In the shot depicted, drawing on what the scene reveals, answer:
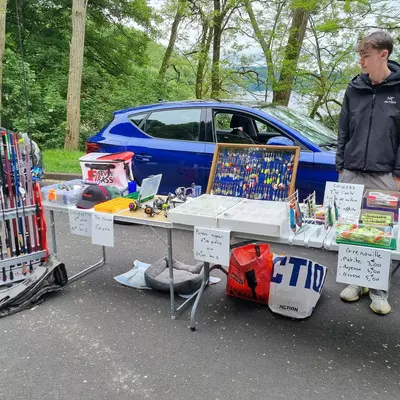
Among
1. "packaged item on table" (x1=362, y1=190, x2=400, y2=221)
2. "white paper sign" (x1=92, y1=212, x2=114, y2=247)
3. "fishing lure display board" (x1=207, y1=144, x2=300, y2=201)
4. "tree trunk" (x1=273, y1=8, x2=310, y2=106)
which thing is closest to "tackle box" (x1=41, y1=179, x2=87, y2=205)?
"white paper sign" (x1=92, y1=212, x2=114, y2=247)

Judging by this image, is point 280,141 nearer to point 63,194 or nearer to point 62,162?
point 63,194

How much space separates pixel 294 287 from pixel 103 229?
4.54 ft

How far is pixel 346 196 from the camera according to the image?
2.34 m

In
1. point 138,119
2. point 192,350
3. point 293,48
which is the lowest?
point 192,350

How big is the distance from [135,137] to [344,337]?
3246mm

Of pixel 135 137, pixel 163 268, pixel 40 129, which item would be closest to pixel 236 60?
pixel 40 129

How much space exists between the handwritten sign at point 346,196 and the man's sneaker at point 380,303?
2.80 ft

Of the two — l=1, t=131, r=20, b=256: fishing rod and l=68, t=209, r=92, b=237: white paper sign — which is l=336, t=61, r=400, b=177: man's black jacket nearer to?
l=68, t=209, r=92, b=237: white paper sign

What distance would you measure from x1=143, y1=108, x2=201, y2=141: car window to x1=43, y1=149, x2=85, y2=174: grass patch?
9.81ft

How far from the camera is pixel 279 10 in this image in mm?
10508

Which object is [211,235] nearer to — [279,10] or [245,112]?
[245,112]

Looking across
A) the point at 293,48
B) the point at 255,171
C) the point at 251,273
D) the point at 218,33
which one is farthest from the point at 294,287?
the point at 218,33

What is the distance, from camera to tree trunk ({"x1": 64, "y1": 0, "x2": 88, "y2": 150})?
9.04 meters

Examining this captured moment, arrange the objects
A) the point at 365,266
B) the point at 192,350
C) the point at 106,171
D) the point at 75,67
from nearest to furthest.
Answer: the point at 365,266 < the point at 192,350 < the point at 106,171 < the point at 75,67
